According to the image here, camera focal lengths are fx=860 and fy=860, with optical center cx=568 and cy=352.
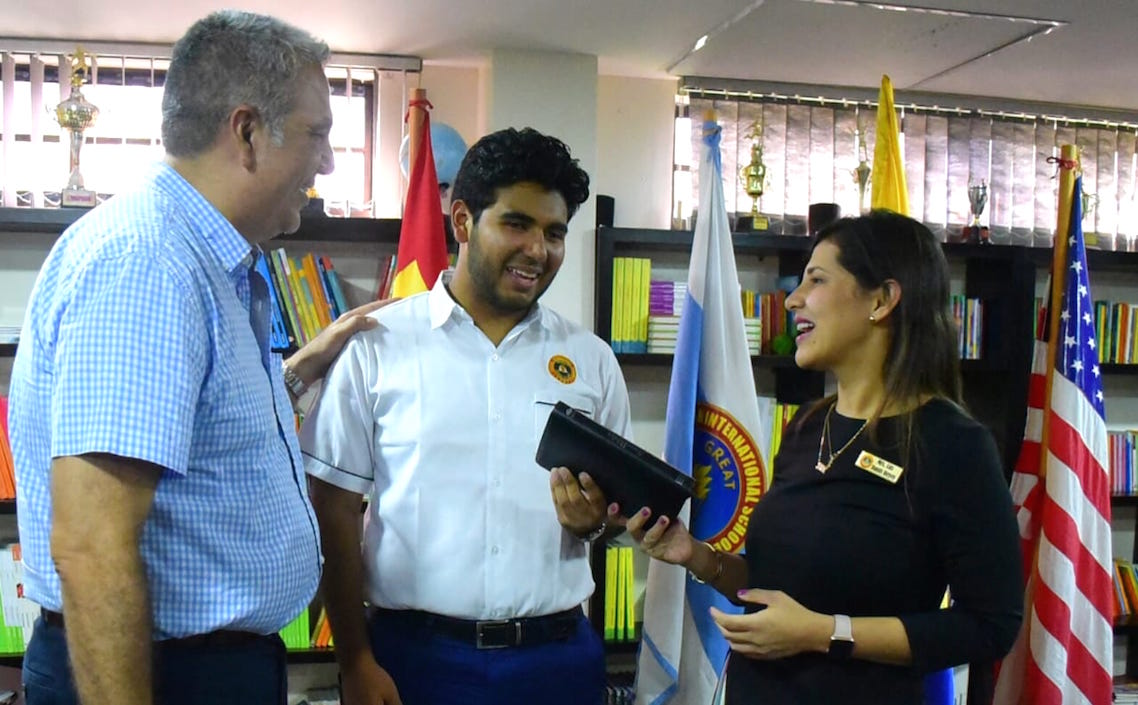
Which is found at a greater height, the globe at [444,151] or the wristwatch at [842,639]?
the globe at [444,151]

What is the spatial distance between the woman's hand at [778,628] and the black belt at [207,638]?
0.66m

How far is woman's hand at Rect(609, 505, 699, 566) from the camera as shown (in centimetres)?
140

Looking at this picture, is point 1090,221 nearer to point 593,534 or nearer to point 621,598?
point 621,598

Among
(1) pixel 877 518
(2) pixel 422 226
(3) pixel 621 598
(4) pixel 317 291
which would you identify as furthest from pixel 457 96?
(1) pixel 877 518

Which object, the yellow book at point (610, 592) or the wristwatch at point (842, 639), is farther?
the yellow book at point (610, 592)

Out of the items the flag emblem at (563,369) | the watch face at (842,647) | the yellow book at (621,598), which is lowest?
the yellow book at (621,598)

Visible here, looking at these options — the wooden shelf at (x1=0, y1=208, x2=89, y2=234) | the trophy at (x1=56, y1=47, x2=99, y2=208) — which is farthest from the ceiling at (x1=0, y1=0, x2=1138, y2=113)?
the wooden shelf at (x1=0, y1=208, x2=89, y2=234)

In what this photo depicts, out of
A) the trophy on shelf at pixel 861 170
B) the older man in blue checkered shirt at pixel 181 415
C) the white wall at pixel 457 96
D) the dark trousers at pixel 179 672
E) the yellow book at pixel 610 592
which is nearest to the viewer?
the older man in blue checkered shirt at pixel 181 415

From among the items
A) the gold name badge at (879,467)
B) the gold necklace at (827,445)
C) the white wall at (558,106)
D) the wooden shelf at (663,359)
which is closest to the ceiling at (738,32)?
the white wall at (558,106)

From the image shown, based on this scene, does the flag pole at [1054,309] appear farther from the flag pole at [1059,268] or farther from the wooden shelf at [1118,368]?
the wooden shelf at [1118,368]

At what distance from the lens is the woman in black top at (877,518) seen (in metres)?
1.19

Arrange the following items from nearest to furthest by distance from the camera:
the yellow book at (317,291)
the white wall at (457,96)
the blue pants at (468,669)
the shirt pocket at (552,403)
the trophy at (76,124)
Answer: the blue pants at (468,669) → the shirt pocket at (552,403) → the trophy at (76,124) → the yellow book at (317,291) → the white wall at (457,96)

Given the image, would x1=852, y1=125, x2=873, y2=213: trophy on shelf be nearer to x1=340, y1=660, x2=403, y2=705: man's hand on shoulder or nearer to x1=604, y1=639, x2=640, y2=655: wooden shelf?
x1=604, y1=639, x2=640, y2=655: wooden shelf

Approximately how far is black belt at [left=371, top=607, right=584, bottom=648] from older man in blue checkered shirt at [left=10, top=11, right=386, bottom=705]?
361mm
